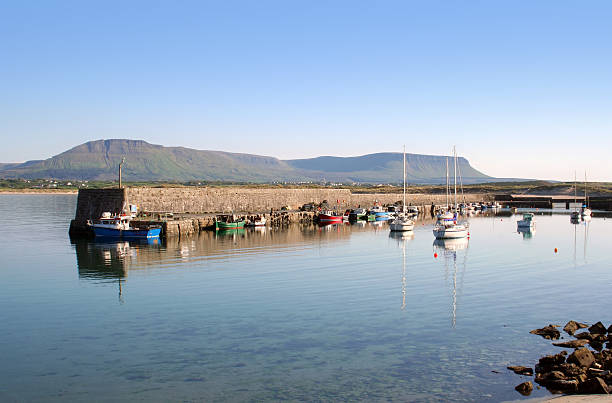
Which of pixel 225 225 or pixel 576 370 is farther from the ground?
pixel 225 225

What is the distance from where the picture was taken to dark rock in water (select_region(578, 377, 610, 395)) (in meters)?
11.2

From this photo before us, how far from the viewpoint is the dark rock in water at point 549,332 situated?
15.2m

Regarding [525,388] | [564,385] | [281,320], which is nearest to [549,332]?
[564,385]

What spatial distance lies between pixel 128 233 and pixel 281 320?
2593 cm

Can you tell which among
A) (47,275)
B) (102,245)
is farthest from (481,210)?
(47,275)

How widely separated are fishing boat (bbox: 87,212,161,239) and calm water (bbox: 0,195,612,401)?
537cm

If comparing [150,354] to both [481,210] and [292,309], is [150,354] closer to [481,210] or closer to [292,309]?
[292,309]

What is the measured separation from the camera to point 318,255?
1296 inches

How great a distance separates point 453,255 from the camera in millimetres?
33438

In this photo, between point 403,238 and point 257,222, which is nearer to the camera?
point 403,238

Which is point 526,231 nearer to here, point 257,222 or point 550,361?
point 257,222

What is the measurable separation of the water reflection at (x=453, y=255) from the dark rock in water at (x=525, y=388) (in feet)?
15.9

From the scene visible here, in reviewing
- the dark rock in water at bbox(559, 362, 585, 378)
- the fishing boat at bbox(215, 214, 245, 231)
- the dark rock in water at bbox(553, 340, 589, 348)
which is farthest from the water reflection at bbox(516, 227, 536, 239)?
the dark rock in water at bbox(559, 362, 585, 378)

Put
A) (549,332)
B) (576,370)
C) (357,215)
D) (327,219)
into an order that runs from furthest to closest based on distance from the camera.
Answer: (357,215) < (327,219) < (549,332) < (576,370)
